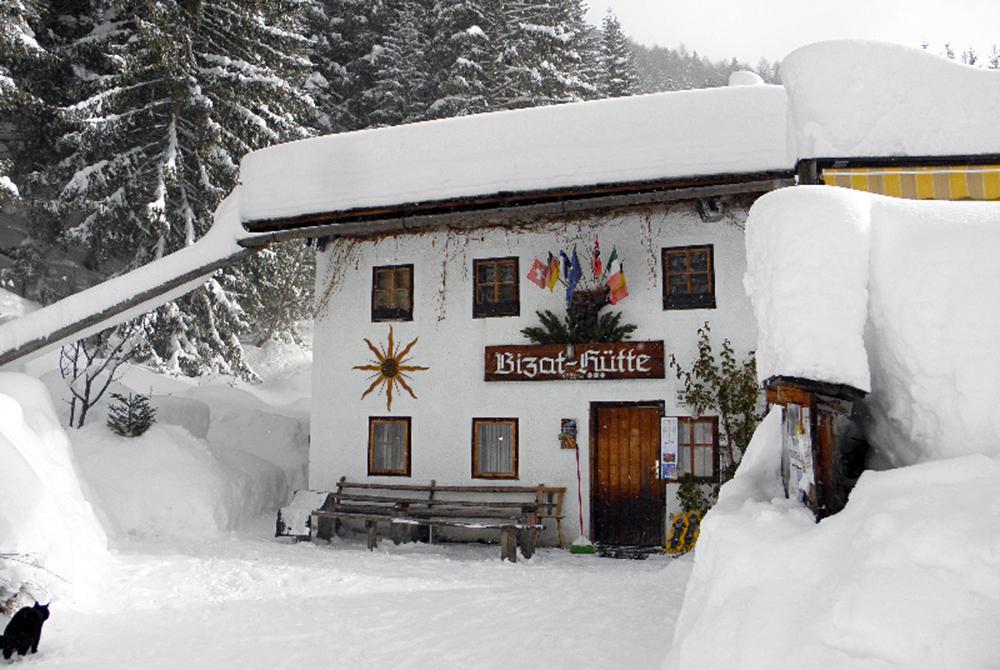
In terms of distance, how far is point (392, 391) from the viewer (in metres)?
13.0

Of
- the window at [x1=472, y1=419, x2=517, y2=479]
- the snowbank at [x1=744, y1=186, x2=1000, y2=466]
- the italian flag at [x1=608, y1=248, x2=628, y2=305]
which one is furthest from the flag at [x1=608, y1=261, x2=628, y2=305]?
the snowbank at [x1=744, y1=186, x2=1000, y2=466]

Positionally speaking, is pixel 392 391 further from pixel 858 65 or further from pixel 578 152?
pixel 858 65

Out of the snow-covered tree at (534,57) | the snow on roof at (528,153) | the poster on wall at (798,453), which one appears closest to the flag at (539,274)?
the snow on roof at (528,153)

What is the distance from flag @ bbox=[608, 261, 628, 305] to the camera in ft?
38.7

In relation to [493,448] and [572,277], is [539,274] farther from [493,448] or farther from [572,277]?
[493,448]

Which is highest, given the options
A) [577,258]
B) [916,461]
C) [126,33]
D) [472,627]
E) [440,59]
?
[440,59]

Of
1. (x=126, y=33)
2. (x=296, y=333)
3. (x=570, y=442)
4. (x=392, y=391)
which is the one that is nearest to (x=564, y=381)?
(x=570, y=442)

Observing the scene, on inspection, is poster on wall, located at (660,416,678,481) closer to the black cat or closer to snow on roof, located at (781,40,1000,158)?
snow on roof, located at (781,40,1000,158)

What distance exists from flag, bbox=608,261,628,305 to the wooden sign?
720mm

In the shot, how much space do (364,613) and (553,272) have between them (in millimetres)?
6266

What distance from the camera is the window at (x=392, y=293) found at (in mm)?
13156

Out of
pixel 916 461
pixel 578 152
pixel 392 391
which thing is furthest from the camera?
pixel 392 391

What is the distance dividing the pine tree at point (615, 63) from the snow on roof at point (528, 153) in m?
25.4

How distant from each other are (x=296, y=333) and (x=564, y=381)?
18.3 meters
